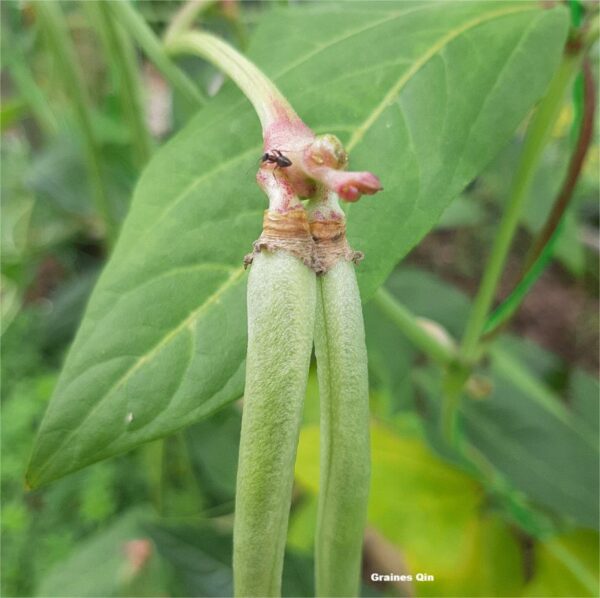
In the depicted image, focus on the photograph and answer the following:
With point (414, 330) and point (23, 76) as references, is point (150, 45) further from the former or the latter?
point (23, 76)

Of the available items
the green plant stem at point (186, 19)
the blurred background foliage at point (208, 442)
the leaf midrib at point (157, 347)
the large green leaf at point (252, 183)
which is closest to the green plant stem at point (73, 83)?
the blurred background foliage at point (208, 442)

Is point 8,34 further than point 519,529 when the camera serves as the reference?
Yes

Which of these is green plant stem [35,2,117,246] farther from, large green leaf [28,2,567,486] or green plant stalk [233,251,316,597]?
green plant stalk [233,251,316,597]

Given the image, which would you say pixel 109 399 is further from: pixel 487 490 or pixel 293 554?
pixel 487 490

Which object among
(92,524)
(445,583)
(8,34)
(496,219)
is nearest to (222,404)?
(445,583)

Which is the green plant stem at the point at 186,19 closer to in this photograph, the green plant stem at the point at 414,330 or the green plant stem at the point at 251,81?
the green plant stem at the point at 251,81

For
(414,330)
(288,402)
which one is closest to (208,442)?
(414,330)
